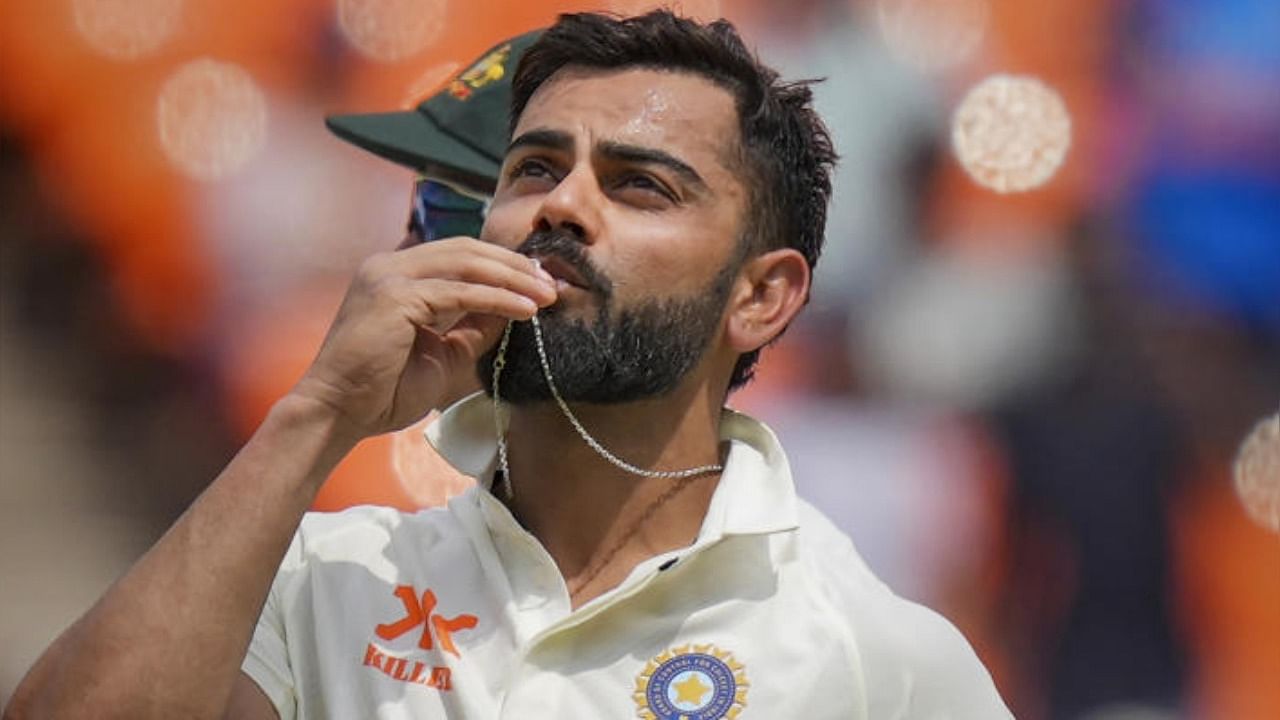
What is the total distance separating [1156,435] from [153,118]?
2113 mm

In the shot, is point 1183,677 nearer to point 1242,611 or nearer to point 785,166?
point 1242,611

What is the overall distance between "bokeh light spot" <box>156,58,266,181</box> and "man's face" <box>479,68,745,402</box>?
1712 millimetres

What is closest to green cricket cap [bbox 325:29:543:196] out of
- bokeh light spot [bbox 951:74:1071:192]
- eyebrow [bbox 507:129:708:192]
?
eyebrow [bbox 507:129:708:192]

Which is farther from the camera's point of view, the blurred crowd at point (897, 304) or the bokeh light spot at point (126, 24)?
the bokeh light spot at point (126, 24)

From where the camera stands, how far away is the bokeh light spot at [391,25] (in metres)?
3.85

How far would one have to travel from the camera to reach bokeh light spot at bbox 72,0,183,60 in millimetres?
3826

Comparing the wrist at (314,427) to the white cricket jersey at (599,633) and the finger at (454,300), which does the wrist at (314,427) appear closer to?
the finger at (454,300)

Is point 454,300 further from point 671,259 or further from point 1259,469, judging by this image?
point 1259,469

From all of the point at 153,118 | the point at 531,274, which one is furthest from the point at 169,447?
the point at 531,274

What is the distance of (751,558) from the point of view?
6.63 ft

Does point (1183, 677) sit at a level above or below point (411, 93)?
below

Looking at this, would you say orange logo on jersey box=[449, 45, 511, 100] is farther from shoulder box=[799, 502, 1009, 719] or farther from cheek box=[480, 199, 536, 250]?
shoulder box=[799, 502, 1009, 719]

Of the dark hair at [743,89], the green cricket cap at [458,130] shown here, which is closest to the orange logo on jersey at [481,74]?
the green cricket cap at [458,130]

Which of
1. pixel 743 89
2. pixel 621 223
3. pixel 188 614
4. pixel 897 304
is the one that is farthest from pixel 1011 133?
pixel 188 614
